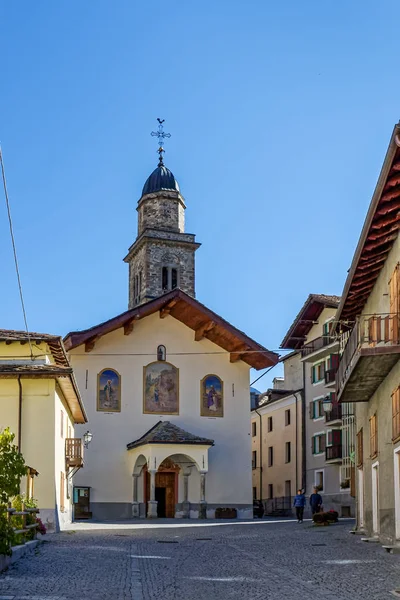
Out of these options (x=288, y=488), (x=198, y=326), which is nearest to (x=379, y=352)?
(x=198, y=326)

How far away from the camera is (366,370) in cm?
2019

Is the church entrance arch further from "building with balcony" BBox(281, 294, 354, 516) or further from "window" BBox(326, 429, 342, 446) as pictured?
"window" BBox(326, 429, 342, 446)

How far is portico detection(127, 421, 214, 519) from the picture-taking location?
4059 centimetres

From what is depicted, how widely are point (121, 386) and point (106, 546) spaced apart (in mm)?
22166

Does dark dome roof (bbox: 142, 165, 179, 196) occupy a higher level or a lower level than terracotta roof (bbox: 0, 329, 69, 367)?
higher

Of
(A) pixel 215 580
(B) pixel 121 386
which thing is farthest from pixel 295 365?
(A) pixel 215 580

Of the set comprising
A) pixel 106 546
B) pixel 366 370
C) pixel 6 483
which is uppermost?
pixel 366 370

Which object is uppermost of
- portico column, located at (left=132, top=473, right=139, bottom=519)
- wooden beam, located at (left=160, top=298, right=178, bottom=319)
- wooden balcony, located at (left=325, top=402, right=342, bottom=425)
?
wooden beam, located at (left=160, top=298, right=178, bottom=319)

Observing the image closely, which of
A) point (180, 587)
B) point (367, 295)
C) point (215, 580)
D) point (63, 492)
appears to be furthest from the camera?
point (63, 492)

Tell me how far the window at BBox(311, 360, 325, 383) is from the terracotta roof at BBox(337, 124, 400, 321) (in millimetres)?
24450

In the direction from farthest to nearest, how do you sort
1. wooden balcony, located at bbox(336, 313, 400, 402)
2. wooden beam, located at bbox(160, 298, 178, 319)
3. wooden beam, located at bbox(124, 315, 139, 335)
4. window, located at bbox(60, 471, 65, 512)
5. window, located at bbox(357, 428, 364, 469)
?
1. wooden beam, located at bbox(160, 298, 178, 319)
2. wooden beam, located at bbox(124, 315, 139, 335)
3. window, located at bbox(60, 471, 65, 512)
4. window, located at bbox(357, 428, 364, 469)
5. wooden balcony, located at bbox(336, 313, 400, 402)

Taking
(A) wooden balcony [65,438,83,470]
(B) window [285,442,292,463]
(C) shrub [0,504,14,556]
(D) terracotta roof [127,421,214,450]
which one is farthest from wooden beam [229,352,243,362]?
(C) shrub [0,504,14,556]

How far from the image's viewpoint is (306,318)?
50.7m

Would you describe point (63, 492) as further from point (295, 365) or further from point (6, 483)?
point (295, 365)
